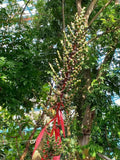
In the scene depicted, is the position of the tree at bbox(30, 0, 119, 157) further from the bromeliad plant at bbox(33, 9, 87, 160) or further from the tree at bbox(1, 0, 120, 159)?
the bromeliad plant at bbox(33, 9, 87, 160)

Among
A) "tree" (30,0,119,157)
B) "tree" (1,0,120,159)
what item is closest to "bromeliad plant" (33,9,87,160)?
"tree" (1,0,120,159)

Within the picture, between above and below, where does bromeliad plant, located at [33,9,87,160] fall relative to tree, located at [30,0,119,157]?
below

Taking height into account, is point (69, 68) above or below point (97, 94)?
below

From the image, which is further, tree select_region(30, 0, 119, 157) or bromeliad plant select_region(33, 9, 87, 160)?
tree select_region(30, 0, 119, 157)

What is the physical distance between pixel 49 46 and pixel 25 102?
168 cm

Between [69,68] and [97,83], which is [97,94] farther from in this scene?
[69,68]

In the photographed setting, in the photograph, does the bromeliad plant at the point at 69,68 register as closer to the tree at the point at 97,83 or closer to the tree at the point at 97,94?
the tree at the point at 97,94

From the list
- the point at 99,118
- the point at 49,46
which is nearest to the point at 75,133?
the point at 99,118

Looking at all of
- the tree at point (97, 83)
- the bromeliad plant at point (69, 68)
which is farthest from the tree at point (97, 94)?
the bromeliad plant at point (69, 68)

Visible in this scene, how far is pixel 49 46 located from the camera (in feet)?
18.5

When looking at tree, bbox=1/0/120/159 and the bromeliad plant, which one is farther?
tree, bbox=1/0/120/159

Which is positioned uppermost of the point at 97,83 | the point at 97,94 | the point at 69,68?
the point at 97,83

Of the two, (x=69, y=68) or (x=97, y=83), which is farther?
(x=97, y=83)

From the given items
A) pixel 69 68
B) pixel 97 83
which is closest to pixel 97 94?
pixel 97 83
